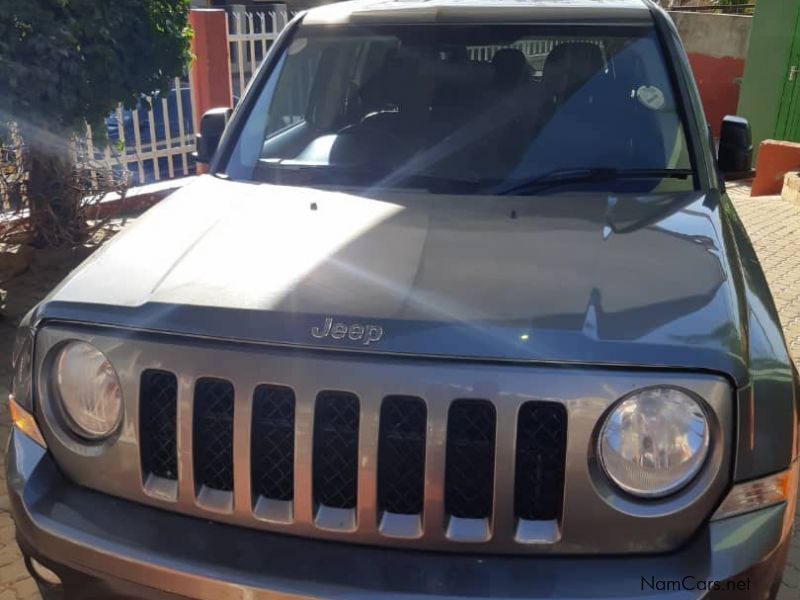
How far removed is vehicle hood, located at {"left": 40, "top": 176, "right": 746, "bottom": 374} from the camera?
1.75 m

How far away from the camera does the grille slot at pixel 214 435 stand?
1864 millimetres

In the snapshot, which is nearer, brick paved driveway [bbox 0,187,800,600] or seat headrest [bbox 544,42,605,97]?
brick paved driveway [bbox 0,187,800,600]

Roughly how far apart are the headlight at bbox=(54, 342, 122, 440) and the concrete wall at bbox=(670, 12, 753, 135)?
14245 mm

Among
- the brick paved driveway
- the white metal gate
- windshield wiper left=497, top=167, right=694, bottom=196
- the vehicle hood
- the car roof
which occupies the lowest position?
the brick paved driveway

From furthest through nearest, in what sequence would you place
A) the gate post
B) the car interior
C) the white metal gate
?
the gate post, the white metal gate, the car interior

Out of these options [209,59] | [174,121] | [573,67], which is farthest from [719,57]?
[573,67]

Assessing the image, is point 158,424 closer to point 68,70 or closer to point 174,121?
point 68,70

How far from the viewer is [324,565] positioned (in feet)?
5.75

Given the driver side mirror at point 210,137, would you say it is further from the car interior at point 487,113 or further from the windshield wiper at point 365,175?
the windshield wiper at point 365,175

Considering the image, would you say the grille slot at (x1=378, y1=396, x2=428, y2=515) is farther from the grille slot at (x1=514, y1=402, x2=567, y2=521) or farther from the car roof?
the car roof

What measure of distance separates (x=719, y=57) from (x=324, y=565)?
1533 centimetres

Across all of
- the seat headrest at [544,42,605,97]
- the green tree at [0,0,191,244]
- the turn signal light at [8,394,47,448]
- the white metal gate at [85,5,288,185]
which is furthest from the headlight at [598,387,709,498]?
the white metal gate at [85,5,288,185]

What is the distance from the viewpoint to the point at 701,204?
101 inches

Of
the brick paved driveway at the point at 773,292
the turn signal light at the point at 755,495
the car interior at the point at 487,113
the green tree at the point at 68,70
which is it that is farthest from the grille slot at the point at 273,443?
the green tree at the point at 68,70
